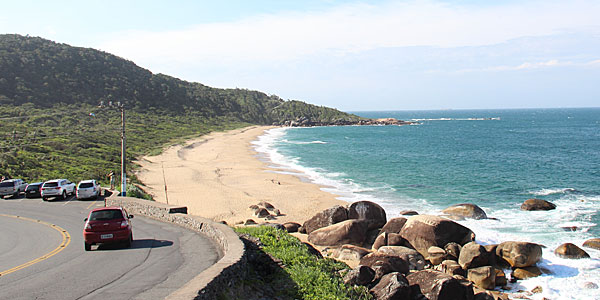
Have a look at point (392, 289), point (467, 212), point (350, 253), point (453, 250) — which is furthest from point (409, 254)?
point (467, 212)

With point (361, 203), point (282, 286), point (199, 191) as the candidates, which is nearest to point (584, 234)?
point (361, 203)

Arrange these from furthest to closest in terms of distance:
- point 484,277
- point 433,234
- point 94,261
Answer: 1. point 433,234
2. point 484,277
3. point 94,261

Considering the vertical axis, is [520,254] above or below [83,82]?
below

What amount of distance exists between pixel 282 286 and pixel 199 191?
2820 cm

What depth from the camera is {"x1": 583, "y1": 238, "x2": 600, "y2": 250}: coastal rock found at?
74.6 feet

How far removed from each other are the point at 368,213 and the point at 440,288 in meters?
9.77

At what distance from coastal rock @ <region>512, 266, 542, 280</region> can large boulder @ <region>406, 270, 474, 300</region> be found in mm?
4421

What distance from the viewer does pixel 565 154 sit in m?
65.6

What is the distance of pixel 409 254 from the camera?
20375 mm

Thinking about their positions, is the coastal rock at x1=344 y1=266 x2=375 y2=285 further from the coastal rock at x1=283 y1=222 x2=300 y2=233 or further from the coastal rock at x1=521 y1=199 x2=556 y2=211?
the coastal rock at x1=521 y1=199 x2=556 y2=211

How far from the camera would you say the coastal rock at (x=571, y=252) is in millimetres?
21281

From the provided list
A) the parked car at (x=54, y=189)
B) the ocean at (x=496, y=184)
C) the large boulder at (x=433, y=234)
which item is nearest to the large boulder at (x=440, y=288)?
the ocean at (x=496, y=184)

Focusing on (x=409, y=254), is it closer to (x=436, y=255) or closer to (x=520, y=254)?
(x=436, y=255)

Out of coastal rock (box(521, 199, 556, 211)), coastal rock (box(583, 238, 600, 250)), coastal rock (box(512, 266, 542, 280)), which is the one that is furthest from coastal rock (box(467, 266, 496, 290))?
coastal rock (box(521, 199, 556, 211))
